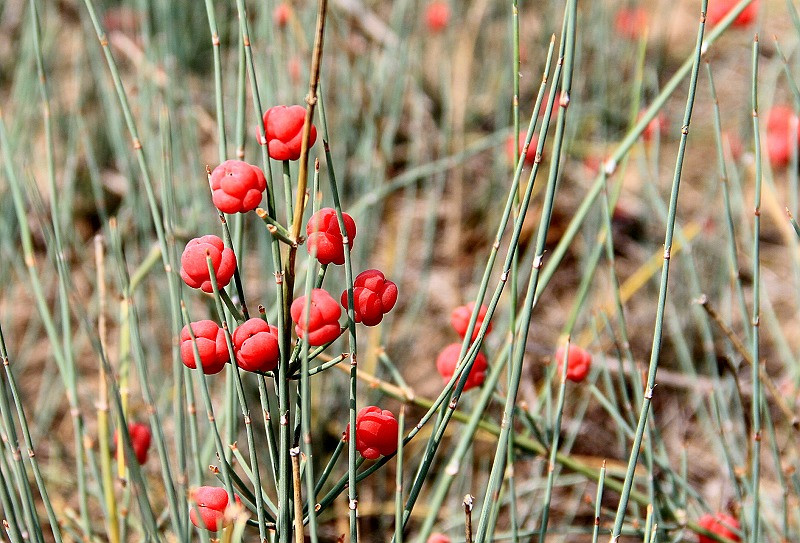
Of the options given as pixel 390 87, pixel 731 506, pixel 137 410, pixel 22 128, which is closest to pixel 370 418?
pixel 731 506

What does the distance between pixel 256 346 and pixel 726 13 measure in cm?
141

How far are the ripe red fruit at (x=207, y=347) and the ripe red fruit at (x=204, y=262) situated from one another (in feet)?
0.09

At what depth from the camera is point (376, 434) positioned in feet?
1.85

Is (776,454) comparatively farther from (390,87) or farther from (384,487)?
(390,87)

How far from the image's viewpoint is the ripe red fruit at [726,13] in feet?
5.24

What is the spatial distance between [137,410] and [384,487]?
0.47m

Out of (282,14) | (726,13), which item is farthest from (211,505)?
(726,13)

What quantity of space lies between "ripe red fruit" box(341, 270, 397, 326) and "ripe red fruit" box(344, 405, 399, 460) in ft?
0.24

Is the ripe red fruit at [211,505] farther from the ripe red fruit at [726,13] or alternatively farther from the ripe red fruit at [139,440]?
the ripe red fruit at [726,13]

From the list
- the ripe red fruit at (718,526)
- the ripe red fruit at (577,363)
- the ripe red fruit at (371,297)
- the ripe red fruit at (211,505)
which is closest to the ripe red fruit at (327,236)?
the ripe red fruit at (371,297)

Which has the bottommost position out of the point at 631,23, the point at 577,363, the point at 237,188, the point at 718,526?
the point at 718,526

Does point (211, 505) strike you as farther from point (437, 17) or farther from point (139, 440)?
point (437, 17)

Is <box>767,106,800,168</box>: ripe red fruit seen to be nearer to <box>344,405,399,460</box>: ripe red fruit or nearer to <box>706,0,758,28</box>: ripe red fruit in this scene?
<box>706,0,758,28</box>: ripe red fruit

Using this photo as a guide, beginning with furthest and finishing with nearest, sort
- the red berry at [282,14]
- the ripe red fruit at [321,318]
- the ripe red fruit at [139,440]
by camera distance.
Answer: the red berry at [282,14] < the ripe red fruit at [139,440] < the ripe red fruit at [321,318]
